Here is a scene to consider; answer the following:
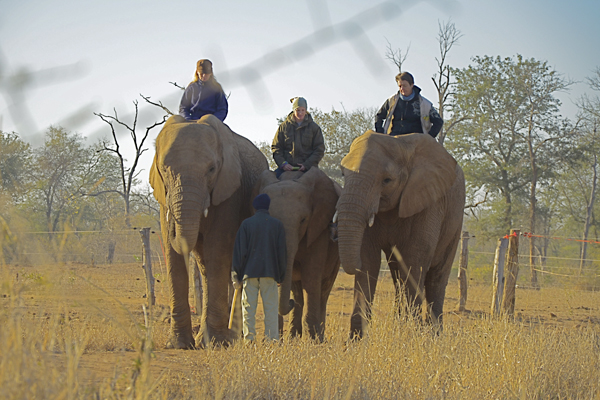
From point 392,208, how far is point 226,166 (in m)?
2.28

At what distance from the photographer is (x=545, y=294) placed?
72.4 ft

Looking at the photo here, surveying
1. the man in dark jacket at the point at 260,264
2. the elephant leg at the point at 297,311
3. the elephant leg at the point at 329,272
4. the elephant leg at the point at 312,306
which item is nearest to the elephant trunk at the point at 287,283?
the man in dark jacket at the point at 260,264

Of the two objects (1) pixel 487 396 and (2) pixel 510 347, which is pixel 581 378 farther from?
(1) pixel 487 396

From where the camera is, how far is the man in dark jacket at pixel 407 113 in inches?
356

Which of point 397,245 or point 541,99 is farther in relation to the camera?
point 541,99

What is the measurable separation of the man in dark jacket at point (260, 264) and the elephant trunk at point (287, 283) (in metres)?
0.33

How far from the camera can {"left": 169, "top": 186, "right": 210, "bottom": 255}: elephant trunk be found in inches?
297

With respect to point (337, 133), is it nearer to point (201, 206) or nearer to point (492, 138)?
point (492, 138)

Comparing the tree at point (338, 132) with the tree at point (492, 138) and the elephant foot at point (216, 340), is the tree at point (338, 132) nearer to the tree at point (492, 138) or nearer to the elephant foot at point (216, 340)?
the tree at point (492, 138)

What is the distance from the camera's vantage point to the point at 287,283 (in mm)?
7930

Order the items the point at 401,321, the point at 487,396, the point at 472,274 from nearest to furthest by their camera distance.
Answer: the point at 487,396, the point at 401,321, the point at 472,274

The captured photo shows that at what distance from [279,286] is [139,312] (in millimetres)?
6369

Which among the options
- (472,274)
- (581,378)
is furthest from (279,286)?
(472,274)

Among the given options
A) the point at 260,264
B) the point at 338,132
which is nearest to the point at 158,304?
the point at 260,264
